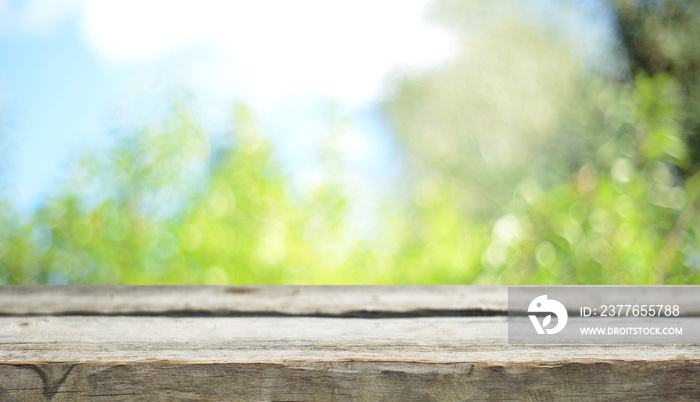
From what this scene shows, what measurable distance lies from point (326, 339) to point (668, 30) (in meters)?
1.93

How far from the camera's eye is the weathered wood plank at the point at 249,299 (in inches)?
18.9

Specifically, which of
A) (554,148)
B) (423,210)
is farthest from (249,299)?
(554,148)

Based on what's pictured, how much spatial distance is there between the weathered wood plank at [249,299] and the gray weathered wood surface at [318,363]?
1.3 inches

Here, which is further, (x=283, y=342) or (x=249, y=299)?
(x=249, y=299)

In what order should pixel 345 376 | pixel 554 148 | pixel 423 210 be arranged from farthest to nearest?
pixel 554 148, pixel 423 210, pixel 345 376

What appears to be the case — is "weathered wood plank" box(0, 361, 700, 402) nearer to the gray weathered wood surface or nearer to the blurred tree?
the gray weathered wood surface

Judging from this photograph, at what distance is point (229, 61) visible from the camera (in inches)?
81.4

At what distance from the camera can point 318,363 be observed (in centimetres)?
30

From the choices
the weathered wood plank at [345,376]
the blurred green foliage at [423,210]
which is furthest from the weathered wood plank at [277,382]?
the blurred green foliage at [423,210]

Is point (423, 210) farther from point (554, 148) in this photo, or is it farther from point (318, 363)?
point (318, 363)

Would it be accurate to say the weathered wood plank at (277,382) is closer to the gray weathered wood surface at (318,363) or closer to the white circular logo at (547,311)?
the gray weathered wood surface at (318,363)

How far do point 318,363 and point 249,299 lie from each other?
216mm

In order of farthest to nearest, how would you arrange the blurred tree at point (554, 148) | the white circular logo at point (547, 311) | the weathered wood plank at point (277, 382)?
1. the blurred tree at point (554, 148)
2. the white circular logo at point (547, 311)
3. the weathered wood plank at point (277, 382)

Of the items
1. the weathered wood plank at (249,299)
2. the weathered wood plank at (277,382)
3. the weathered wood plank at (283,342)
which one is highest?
the weathered wood plank at (249,299)
